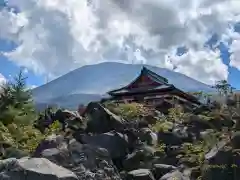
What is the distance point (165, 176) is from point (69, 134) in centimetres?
618

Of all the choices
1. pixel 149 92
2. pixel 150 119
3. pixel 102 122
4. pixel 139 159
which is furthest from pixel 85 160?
pixel 149 92

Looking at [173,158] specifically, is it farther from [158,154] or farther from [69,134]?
[69,134]

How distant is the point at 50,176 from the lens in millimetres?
14242

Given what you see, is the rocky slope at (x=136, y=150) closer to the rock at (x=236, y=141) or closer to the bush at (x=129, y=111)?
the rock at (x=236, y=141)

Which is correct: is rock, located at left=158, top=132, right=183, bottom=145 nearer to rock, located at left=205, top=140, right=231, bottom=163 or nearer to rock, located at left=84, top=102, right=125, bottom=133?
rock, located at left=84, top=102, right=125, bottom=133

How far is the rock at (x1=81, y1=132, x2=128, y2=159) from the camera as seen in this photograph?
1836 centimetres

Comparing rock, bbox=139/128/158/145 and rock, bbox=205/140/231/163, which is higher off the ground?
rock, bbox=139/128/158/145

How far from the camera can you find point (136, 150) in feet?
61.3

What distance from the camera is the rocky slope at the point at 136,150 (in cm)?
1527

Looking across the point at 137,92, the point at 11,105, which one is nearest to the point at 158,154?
the point at 11,105

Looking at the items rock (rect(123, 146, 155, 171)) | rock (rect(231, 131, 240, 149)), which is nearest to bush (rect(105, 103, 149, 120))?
rock (rect(123, 146, 155, 171))

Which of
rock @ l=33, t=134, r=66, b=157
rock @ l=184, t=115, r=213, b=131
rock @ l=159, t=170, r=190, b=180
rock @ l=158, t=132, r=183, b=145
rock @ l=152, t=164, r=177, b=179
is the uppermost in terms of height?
rock @ l=184, t=115, r=213, b=131

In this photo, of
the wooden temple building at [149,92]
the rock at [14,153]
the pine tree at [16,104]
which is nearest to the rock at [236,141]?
the rock at [14,153]

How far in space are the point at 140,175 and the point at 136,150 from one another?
7.80ft
